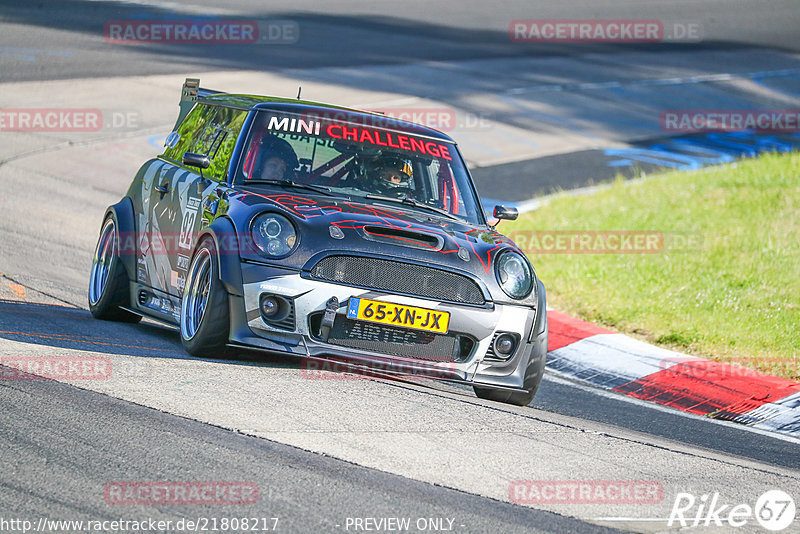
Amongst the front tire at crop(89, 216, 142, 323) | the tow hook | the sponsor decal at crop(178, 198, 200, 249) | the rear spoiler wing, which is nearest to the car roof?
the rear spoiler wing

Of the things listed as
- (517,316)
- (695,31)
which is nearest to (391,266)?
(517,316)

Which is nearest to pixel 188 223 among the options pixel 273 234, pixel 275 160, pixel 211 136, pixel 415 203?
pixel 275 160

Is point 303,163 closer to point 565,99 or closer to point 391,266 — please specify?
point 391,266

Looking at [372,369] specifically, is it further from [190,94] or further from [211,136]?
[190,94]

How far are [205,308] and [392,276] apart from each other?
103 cm

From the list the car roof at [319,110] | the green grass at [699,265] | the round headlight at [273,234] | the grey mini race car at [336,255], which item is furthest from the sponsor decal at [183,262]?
the green grass at [699,265]

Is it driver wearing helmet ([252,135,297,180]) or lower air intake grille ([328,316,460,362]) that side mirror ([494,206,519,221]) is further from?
lower air intake grille ([328,316,460,362])

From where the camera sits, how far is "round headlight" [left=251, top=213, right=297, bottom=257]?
6.39 metres

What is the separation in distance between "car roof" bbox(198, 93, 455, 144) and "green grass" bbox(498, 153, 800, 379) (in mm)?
2811

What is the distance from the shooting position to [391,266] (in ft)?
21.0

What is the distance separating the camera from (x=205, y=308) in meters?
6.51

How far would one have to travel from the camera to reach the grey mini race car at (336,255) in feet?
20.9

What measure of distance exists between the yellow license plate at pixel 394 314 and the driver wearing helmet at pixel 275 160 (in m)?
1.26

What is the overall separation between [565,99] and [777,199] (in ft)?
28.0
